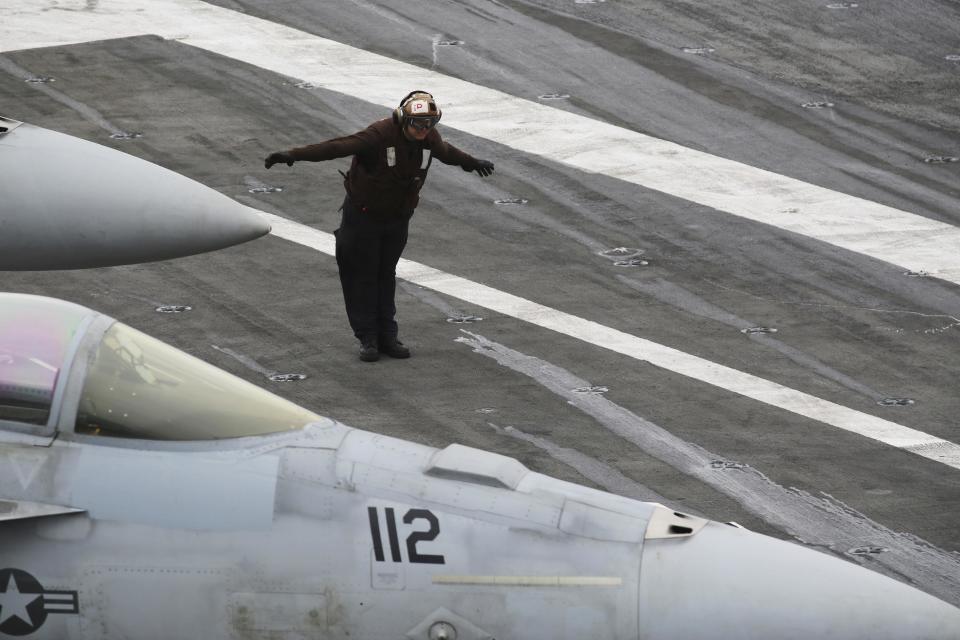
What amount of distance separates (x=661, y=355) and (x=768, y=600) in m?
6.32

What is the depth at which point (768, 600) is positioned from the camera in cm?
612

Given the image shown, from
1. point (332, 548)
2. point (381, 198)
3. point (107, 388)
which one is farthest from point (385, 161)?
point (332, 548)

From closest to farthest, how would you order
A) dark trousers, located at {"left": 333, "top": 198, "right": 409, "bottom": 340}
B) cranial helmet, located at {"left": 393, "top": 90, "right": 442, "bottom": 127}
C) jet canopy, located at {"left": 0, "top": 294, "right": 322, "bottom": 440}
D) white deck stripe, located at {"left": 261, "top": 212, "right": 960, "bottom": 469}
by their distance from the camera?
jet canopy, located at {"left": 0, "top": 294, "right": 322, "bottom": 440} < white deck stripe, located at {"left": 261, "top": 212, "right": 960, "bottom": 469} < cranial helmet, located at {"left": 393, "top": 90, "right": 442, "bottom": 127} < dark trousers, located at {"left": 333, "top": 198, "right": 409, "bottom": 340}

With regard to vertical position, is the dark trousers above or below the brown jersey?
below

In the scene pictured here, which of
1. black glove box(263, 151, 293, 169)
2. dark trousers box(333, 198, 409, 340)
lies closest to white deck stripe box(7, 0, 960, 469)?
dark trousers box(333, 198, 409, 340)

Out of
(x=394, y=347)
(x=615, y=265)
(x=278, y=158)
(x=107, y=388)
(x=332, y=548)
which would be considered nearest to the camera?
(x=332, y=548)

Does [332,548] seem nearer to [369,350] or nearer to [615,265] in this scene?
[369,350]

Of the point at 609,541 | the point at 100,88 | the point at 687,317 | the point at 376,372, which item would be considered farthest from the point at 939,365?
the point at 100,88

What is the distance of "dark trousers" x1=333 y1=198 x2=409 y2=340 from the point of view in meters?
12.2

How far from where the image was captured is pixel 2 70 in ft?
60.9

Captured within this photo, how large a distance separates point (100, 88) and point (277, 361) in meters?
7.12

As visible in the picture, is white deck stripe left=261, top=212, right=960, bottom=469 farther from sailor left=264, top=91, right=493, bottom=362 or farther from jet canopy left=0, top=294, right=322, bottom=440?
jet canopy left=0, top=294, right=322, bottom=440

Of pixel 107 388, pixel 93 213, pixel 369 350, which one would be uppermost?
pixel 107 388

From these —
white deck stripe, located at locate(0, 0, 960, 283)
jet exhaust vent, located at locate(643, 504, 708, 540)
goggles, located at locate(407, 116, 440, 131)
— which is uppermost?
goggles, located at locate(407, 116, 440, 131)
